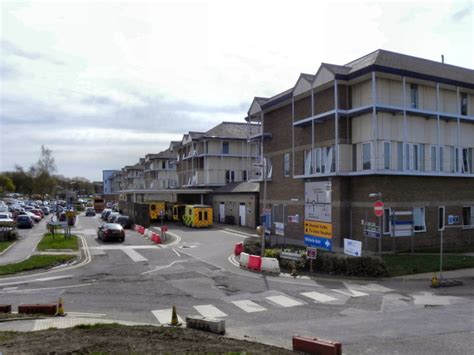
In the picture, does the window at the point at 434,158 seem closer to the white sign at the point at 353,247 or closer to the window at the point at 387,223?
A: the window at the point at 387,223

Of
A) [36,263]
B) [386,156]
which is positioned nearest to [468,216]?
[386,156]

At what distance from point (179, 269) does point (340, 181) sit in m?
10.8

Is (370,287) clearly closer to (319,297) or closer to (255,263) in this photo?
(319,297)

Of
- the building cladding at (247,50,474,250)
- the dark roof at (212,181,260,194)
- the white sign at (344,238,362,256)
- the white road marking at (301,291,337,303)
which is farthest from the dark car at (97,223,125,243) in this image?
the white road marking at (301,291,337,303)

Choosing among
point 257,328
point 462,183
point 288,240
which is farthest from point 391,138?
point 257,328

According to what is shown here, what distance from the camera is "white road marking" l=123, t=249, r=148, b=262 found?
79.5 ft

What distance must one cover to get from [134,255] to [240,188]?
73.7 ft

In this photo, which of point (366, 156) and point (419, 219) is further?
point (419, 219)

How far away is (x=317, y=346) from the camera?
8453mm

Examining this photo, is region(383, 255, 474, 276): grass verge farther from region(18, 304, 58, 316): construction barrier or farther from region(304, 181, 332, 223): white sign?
region(18, 304, 58, 316): construction barrier

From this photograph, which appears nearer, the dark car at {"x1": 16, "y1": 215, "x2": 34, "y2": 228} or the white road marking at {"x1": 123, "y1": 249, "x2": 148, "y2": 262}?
the white road marking at {"x1": 123, "y1": 249, "x2": 148, "y2": 262}

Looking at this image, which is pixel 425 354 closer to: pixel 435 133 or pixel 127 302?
pixel 127 302

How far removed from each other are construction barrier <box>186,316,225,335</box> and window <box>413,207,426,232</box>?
59.4 feet

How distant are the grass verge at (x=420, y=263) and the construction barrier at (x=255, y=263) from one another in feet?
18.6
